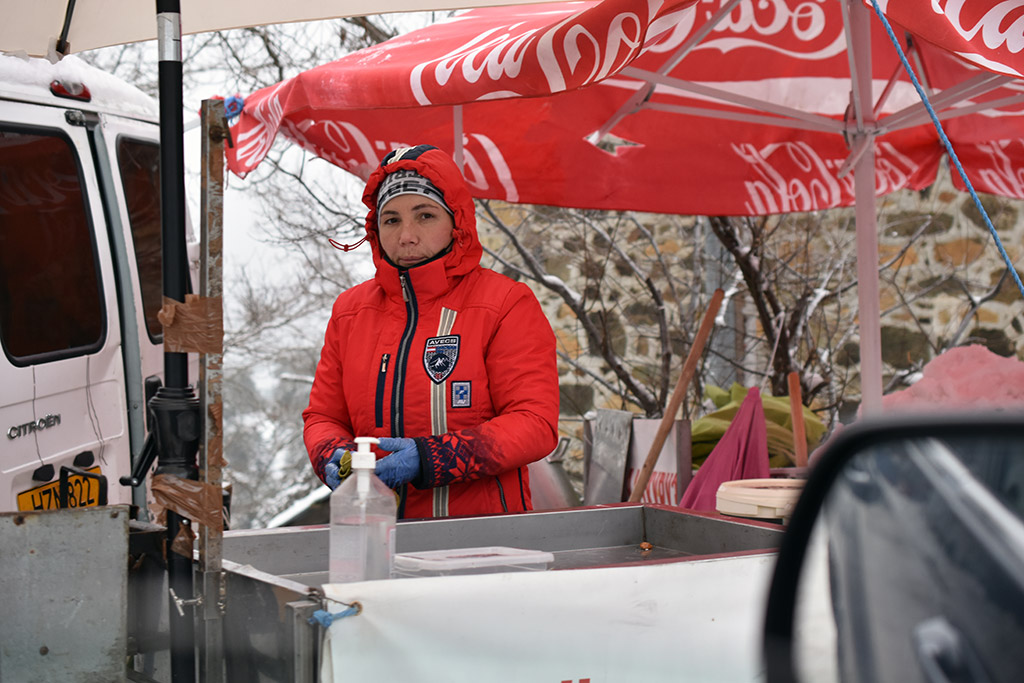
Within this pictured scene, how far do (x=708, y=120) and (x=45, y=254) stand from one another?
334 centimetres

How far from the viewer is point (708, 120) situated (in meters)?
5.53

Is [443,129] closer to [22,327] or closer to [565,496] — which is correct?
[565,496]

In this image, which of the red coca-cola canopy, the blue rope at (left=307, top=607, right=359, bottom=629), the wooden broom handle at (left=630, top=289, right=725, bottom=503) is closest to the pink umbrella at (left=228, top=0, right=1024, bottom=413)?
the red coca-cola canopy

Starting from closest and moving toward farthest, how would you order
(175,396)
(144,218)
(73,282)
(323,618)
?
(323,618), (175,396), (73,282), (144,218)

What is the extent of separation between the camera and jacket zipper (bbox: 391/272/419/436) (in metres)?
2.56

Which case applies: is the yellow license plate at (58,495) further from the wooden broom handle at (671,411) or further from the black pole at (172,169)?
the wooden broom handle at (671,411)

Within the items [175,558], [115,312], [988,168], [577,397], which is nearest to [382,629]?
[175,558]

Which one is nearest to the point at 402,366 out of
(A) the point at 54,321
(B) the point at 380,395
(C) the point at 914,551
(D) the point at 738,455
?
(B) the point at 380,395

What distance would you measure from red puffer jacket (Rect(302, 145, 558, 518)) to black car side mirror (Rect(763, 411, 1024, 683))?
5.15ft

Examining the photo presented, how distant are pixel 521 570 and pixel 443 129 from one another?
3.70 meters

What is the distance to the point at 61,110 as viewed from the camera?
13.5 feet

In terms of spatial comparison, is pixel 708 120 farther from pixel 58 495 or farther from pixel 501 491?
pixel 58 495

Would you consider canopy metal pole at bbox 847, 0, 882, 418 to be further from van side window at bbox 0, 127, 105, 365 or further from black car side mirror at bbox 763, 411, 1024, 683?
black car side mirror at bbox 763, 411, 1024, 683

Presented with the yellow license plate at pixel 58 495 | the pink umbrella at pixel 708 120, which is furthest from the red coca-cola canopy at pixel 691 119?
the yellow license plate at pixel 58 495
